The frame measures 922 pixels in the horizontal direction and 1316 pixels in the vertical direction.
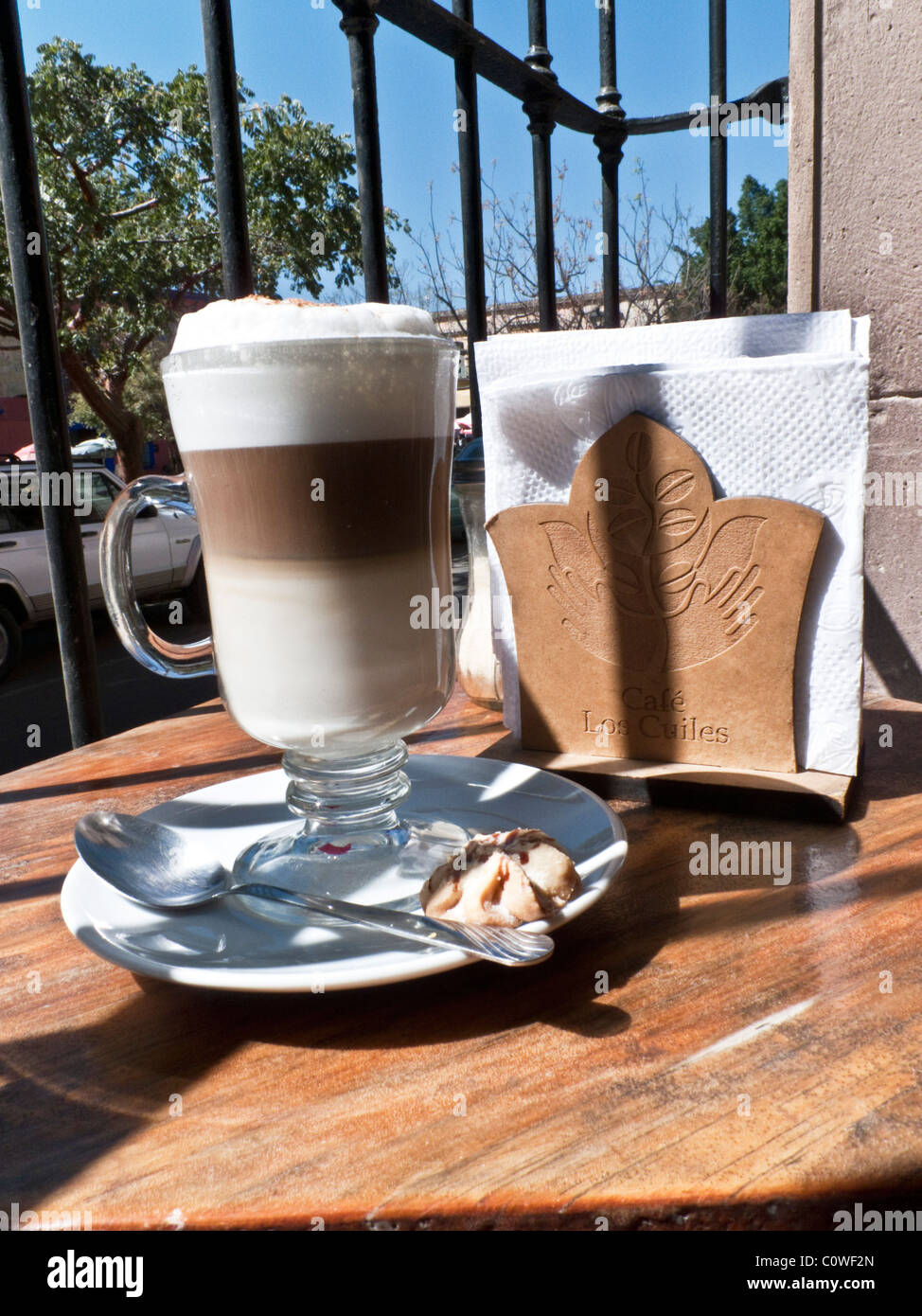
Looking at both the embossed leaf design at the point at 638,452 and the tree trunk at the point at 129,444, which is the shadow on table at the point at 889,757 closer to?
the embossed leaf design at the point at 638,452

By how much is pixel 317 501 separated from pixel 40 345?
0.59 m

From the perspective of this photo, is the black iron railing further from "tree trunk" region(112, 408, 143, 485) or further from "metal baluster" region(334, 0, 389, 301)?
"tree trunk" region(112, 408, 143, 485)

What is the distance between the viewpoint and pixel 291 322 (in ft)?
2.60

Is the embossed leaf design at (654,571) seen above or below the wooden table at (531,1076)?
above

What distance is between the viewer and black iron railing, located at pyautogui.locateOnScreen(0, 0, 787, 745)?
1144 millimetres

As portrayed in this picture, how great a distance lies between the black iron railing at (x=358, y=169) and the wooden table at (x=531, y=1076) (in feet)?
1.92

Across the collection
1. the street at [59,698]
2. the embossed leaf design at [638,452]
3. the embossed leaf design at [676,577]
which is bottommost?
the street at [59,698]

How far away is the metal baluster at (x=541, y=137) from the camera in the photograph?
6.05 ft

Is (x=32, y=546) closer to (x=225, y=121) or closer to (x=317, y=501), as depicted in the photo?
(x=225, y=121)

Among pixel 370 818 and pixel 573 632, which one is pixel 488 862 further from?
pixel 573 632

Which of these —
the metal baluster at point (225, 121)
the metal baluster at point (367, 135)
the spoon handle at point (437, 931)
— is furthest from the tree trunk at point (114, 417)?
the spoon handle at point (437, 931)

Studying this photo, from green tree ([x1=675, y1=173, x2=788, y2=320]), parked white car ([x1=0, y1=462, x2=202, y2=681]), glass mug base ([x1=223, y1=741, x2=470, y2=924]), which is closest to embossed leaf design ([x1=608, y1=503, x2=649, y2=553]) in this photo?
glass mug base ([x1=223, y1=741, x2=470, y2=924])

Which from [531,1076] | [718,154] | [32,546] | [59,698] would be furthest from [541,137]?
[32,546]
